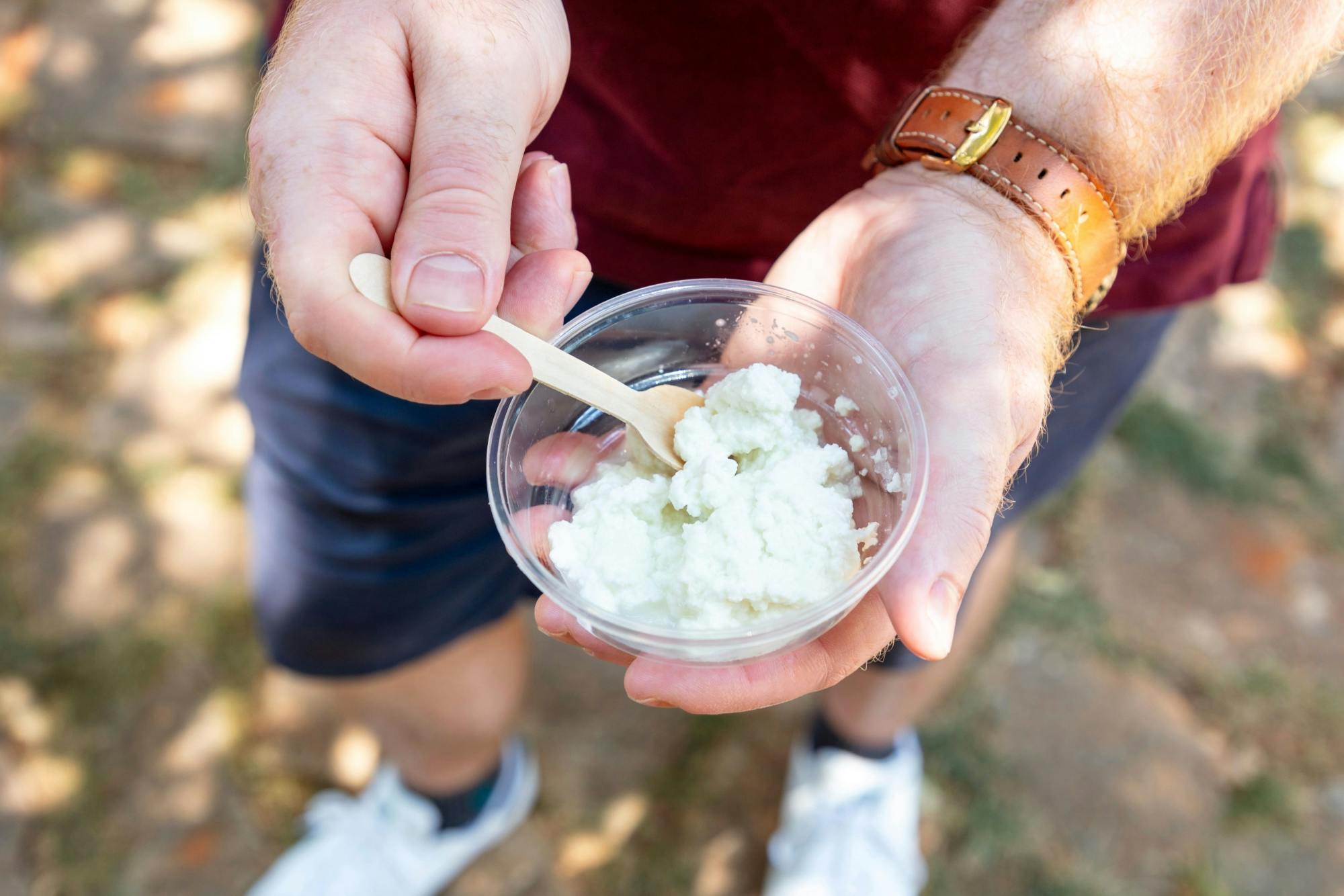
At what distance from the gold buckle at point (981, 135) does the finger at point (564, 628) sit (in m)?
0.76

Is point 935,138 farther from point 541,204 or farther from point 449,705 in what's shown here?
point 449,705

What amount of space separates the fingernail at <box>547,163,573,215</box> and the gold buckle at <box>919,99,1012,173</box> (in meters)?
0.49

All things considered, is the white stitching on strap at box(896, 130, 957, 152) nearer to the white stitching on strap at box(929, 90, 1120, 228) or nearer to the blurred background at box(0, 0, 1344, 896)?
the white stitching on strap at box(929, 90, 1120, 228)

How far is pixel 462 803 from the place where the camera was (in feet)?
7.13

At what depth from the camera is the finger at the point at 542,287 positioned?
3.91 feet

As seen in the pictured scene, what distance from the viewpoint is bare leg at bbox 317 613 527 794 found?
6.38 feet

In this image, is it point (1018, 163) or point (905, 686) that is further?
point (905, 686)

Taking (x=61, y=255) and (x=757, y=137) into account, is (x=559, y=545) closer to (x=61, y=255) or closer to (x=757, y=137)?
(x=757, y=137)

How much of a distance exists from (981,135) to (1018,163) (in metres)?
0.06

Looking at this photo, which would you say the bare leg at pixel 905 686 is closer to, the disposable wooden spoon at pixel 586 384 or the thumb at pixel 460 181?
the disposable wooden spoon at pixel 586 384

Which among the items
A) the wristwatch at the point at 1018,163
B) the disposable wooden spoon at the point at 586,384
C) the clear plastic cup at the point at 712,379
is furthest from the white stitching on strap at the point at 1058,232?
the disposable wooden spoon at the point at 586,384

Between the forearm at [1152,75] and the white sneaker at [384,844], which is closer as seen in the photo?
the forearm at [1152,75]

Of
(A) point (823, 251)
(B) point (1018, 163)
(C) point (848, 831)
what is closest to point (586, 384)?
(A) point (823, 251)

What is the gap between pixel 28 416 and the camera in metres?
2.72
